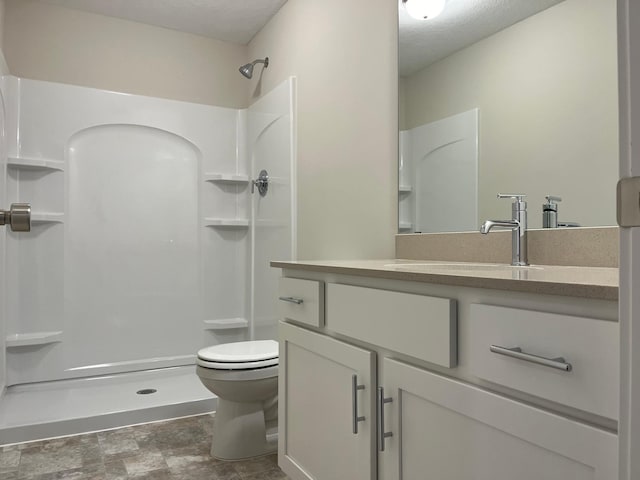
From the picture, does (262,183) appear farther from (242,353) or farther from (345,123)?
(242,353)

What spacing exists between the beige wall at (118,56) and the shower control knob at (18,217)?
8.18 feet

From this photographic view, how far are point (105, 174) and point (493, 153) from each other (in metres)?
2.49

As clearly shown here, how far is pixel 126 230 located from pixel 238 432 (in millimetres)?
1693

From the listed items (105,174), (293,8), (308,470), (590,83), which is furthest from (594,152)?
(105,174)

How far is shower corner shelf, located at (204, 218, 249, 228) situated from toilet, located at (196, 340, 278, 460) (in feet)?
4.53

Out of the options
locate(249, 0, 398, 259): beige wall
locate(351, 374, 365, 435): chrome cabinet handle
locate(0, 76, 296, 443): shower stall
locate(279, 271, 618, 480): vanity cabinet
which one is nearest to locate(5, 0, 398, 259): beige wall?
locate(249, 0, 398, 259): beige wall

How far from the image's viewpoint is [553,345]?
821 millimetres

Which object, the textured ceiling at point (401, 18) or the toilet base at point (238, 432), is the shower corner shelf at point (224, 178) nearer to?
the textured ceiling at point (401, 18)

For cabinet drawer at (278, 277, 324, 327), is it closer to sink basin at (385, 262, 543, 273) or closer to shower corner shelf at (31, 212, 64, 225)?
sink basin at (385, 262, 543, 273)

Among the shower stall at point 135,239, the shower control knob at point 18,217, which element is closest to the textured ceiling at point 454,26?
the shower stall at point 135,239

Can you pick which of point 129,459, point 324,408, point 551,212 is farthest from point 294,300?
point 129,459

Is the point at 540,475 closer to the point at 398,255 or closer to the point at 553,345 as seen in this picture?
the point at 553,345

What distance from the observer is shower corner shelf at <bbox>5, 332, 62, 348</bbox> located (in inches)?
114

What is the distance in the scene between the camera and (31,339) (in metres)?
2.95
